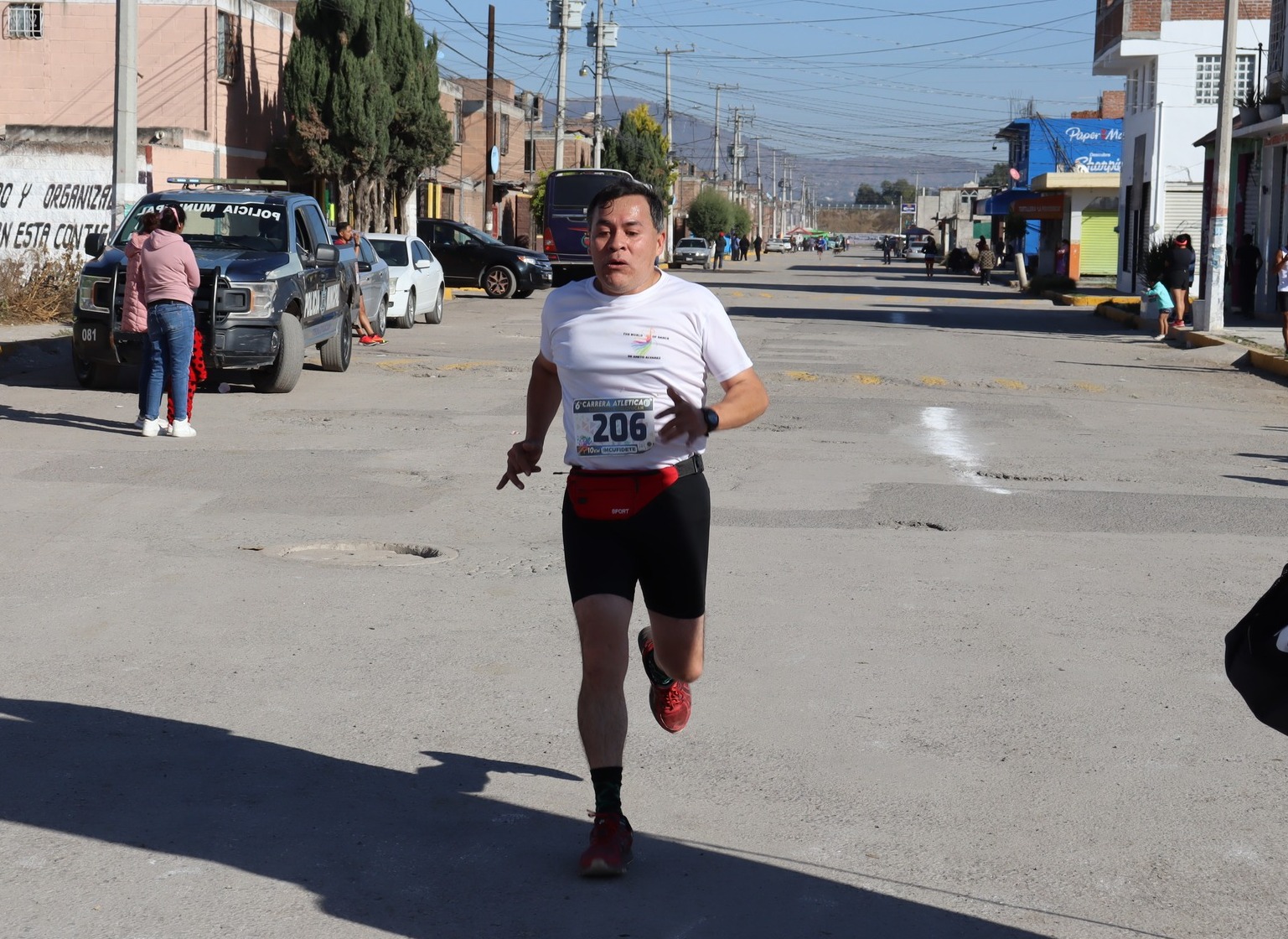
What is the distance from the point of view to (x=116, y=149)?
68.6 ft

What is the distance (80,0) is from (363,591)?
3272 centimetres

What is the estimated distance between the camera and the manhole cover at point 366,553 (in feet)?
28.1

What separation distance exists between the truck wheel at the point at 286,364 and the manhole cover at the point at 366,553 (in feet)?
24.9

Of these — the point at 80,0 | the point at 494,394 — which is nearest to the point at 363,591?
the point at 494,394

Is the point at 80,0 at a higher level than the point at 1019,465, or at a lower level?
higher

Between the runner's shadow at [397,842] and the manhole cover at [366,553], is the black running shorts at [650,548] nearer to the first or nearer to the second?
the runner's shadow at [397,842]

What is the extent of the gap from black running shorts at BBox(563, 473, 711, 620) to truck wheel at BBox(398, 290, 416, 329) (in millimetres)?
22397

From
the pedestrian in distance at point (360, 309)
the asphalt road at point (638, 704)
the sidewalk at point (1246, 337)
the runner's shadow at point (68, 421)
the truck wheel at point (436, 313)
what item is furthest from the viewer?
the truck wheel at point (436, 313)

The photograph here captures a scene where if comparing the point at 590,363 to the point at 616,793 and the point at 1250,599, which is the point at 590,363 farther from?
the point at 1250,599

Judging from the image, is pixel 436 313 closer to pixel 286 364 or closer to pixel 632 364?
pixel 286 364

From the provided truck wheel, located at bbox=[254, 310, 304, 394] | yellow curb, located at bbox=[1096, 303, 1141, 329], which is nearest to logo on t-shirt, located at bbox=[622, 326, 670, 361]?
truck wheel, located at bbox=[254, 310, 304, 394]

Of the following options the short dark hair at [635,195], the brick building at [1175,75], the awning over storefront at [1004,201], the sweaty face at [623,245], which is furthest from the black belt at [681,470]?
the awning over storefront at [1004,201]

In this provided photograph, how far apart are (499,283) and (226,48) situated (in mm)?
8214

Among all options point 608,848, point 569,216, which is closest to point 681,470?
point 608,848
